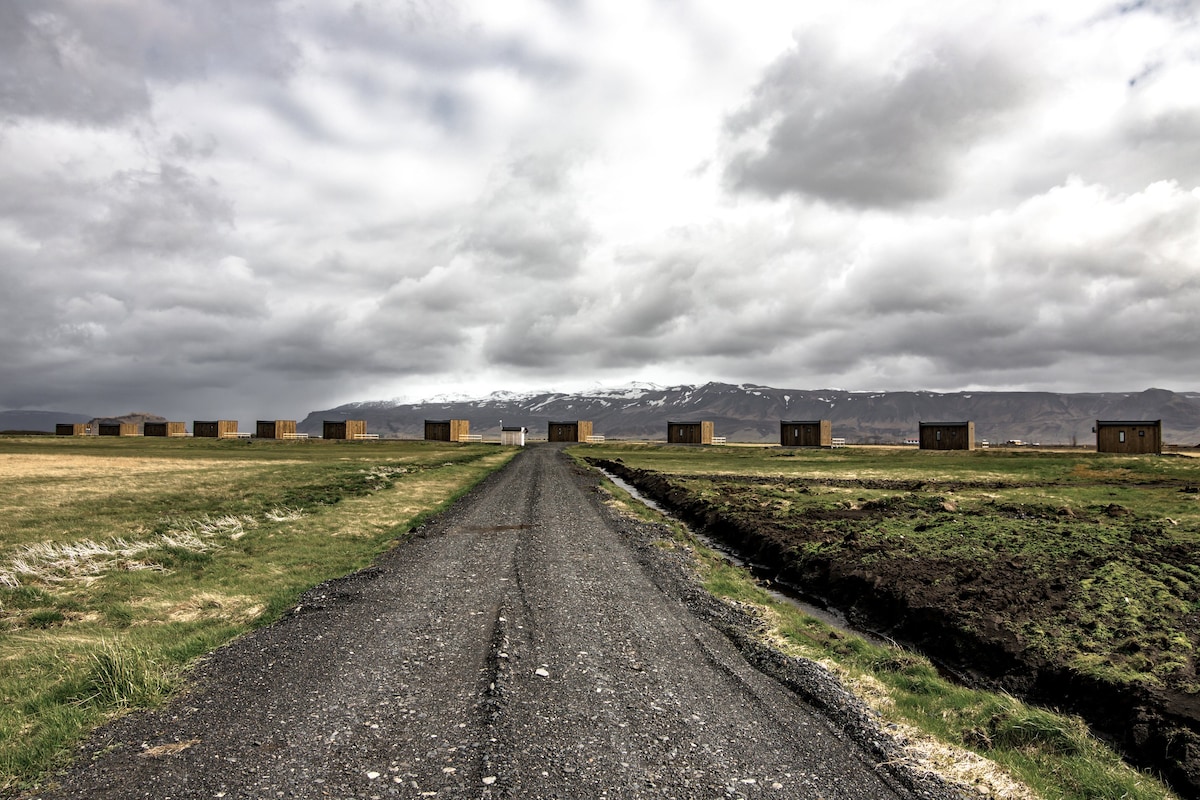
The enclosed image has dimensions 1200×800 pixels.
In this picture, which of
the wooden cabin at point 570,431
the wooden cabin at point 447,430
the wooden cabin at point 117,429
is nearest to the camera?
the wooden cabin at point 447,430

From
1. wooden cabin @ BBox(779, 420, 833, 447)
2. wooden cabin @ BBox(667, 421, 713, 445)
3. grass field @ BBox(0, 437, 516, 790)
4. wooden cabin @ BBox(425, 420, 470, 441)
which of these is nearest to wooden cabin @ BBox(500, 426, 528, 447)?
wooden cabin @ BBox(425, 420, 470, 441)

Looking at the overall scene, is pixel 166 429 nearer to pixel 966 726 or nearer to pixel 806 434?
pixel 806 434

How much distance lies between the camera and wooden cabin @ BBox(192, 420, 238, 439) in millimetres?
164375

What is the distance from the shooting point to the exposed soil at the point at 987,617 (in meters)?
10.2

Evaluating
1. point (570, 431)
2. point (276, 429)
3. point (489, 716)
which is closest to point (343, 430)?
point (276, 429)

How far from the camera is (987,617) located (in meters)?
→ 15.6

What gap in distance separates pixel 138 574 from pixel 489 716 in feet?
49.9

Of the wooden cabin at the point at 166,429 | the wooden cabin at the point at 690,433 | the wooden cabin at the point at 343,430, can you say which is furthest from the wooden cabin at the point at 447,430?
the wooden cabin at the point at 166,429

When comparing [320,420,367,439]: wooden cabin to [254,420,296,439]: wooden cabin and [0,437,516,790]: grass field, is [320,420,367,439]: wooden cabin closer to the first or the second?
[254,420,296,439]: wooden cabin

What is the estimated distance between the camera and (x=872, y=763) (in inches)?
337

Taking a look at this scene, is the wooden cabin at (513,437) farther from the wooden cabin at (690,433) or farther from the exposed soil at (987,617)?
the exposed soil at (987,617)

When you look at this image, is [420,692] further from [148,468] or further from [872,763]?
[148,468]

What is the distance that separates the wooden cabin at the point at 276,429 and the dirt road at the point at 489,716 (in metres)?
159

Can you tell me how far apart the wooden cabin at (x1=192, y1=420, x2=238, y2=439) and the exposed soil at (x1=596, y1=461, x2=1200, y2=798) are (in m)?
171
